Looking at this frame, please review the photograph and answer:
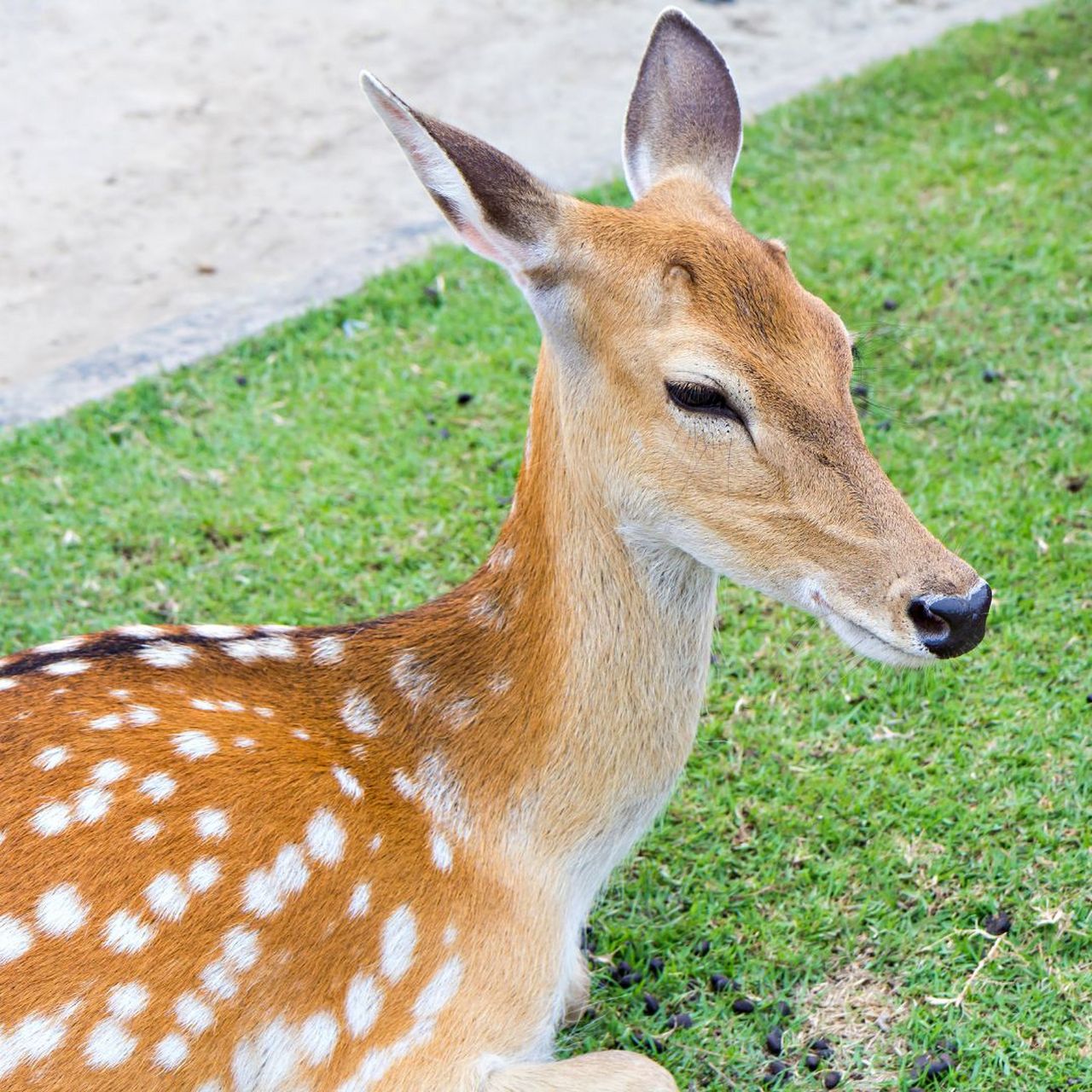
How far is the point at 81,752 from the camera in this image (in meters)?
2.59

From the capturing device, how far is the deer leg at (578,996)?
3201 mm

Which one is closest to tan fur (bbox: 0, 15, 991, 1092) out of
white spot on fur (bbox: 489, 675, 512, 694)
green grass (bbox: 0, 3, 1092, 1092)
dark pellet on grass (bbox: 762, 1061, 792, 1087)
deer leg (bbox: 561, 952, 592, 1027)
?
white spot on fur (bbox: 489, 675, 512, 694)

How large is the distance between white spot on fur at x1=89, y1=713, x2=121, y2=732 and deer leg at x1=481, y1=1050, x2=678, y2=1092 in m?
0.99

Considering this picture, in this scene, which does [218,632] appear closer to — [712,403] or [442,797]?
[442,797]

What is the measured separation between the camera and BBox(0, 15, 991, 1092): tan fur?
245cm

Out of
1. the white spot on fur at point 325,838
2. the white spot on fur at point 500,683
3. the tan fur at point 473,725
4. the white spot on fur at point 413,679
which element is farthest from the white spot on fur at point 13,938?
the white spot on fur at point 500,683

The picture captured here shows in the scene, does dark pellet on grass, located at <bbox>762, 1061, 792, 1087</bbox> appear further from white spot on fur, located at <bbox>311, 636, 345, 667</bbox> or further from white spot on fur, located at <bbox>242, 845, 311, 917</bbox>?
white spot on fur, located at <bbox>311, 636, 345, 667</bbox>

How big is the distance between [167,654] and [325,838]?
0.54 m

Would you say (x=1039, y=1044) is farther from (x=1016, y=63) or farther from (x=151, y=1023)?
(x=1016, y=63)

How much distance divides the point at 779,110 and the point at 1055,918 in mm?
4822

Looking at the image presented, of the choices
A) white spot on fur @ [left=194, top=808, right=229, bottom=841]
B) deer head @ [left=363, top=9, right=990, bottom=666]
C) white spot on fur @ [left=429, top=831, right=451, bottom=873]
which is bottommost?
white spot on fur @ [left=429, top=831, right=451, bottom=873]

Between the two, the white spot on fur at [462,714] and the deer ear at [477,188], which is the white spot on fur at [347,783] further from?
the deer ear at [477,188]

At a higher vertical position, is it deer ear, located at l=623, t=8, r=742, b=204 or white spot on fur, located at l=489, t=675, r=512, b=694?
deer ear, located at l=623, t=8, r=742, b=204

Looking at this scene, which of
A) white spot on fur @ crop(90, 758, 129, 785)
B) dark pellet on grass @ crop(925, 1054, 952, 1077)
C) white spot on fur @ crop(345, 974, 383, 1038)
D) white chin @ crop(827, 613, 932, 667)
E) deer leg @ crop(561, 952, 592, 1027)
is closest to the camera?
white chin @ crop(827, 613, 932, 667)
